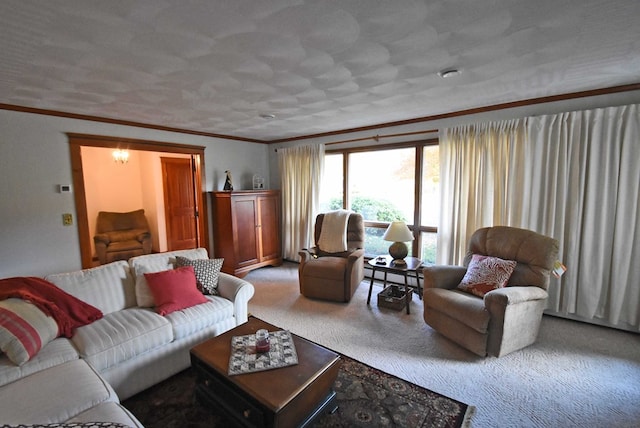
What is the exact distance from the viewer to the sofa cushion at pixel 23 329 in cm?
161

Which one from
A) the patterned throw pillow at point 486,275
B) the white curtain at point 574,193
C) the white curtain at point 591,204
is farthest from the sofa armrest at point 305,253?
the white curtain at point 591,204

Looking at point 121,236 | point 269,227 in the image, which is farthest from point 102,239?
point 269,227

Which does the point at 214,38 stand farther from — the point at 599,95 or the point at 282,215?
the point at 282,215

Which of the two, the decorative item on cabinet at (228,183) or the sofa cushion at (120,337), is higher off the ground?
the decorative item on cabinet at (228,183)

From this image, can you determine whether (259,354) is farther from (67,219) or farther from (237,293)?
(67,219)

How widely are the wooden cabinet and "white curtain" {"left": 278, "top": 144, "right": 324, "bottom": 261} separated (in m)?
0.27

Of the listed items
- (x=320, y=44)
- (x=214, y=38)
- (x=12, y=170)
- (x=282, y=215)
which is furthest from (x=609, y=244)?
(x=12, y=170)

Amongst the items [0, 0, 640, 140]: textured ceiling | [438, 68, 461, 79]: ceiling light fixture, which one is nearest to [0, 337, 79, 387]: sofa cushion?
[0, 0, 640, 140]: textured ceiling

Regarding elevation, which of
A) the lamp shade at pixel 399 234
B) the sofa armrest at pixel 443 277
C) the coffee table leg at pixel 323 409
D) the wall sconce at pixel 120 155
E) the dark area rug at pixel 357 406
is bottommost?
the dark area rug at pixel 357 406

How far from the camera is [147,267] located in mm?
2559

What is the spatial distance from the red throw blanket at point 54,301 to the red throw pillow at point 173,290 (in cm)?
40

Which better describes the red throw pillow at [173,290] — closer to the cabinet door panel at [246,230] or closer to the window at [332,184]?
the cabinet door panel at [246,230]

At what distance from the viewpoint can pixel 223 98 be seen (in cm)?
277

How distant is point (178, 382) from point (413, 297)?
2.77m
